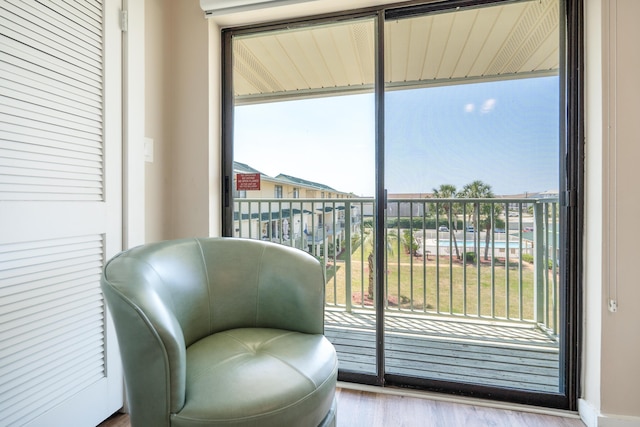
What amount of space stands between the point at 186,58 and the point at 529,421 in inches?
102

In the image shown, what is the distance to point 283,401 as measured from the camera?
0.82 meters

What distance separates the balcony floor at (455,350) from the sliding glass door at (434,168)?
1 cm

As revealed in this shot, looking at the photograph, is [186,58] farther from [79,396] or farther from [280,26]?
[79,396]

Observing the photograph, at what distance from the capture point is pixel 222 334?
3.95ft

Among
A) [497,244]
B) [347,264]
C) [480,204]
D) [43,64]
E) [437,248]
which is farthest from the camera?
[347,264]

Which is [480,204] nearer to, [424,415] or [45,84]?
[424,415]

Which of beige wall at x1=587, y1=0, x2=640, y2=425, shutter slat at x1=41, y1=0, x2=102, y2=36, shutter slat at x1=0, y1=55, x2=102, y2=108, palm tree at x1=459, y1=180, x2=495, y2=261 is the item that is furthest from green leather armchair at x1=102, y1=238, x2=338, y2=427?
beige wall at x1=587, y1=0, x2=640, y2=425

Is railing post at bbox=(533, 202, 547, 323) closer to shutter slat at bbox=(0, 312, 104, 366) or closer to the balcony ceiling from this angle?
the balcony ceiling

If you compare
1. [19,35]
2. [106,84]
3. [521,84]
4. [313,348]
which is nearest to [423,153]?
[521,84]

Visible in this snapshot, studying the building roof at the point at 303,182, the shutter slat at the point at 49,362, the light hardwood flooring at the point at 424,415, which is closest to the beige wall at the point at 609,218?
the light hardwood flooring at the point at 424,415

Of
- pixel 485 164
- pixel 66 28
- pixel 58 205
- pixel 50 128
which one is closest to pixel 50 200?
pixel 58 205

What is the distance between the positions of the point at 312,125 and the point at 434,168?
83 cm

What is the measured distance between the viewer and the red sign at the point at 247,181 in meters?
1.88

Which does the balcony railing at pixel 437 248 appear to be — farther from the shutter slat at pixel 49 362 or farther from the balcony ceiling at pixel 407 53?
the shutter slat at pixel 49 362
